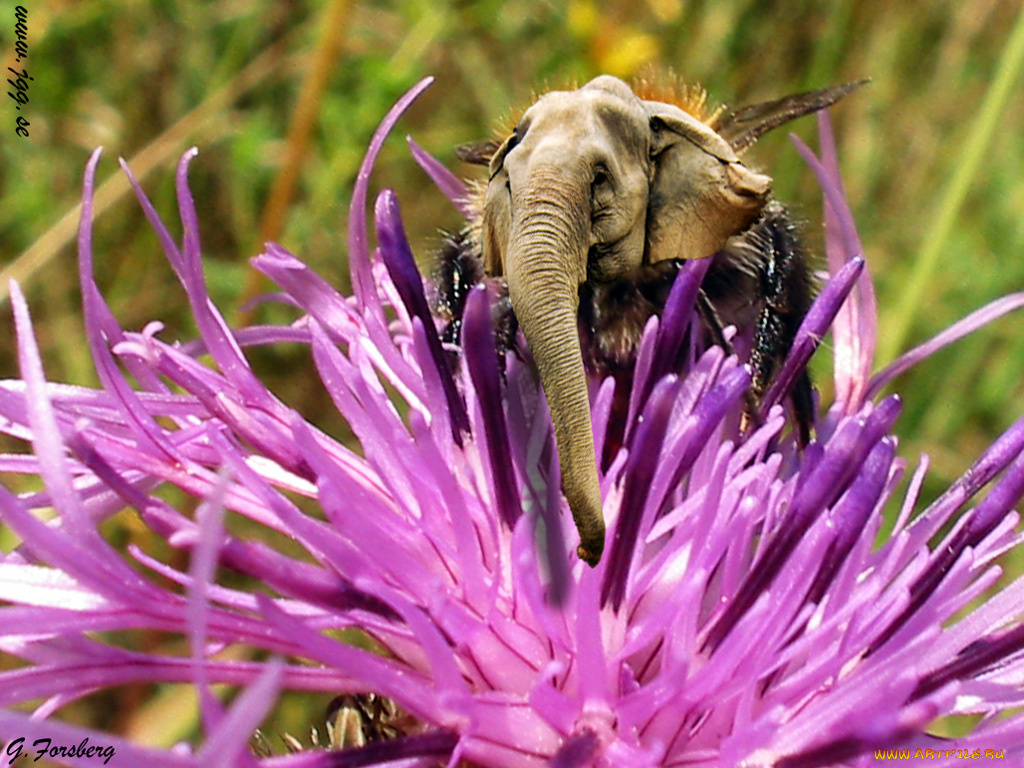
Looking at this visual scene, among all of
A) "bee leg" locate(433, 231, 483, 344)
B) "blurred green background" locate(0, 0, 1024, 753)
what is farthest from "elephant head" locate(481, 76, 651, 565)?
"blurred green background" locate(0, 0, 1024, 753)

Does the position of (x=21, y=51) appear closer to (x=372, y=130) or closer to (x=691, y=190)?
(x=372, y=130)

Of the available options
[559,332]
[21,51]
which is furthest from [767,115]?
[21,51]

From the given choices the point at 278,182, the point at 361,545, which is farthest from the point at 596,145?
the point at 278,182

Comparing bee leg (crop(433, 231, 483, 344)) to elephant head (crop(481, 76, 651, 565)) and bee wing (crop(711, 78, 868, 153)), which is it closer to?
elephant head (crop(481, 76, 651, 565))

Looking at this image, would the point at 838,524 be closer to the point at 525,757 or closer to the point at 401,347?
the point at 525,757

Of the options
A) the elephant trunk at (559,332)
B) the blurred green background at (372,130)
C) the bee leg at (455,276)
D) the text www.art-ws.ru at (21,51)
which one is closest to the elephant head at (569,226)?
the elephant trunk at (559,332)
